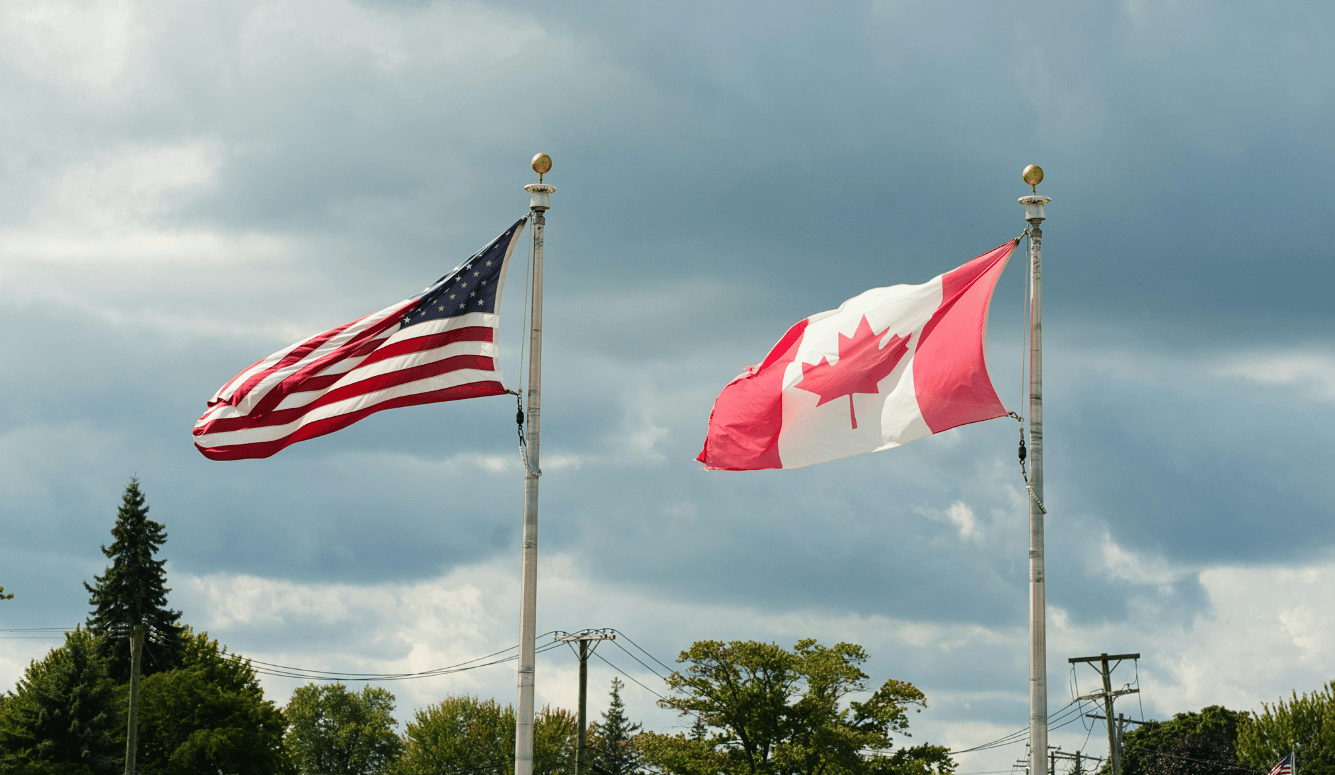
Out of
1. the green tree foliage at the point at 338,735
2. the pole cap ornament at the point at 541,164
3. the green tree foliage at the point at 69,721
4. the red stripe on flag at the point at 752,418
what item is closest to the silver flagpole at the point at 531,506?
the pole cap ornament at the point at 541,164

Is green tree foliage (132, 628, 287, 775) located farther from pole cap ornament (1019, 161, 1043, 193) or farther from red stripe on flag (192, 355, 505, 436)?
pole cap ornament (1019, 161, 1043, 193)

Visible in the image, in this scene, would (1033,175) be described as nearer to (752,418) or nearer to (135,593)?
(752,418)

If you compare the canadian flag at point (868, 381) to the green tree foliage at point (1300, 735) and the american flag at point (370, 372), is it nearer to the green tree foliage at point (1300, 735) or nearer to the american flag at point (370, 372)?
the american flag at point (370, 372)

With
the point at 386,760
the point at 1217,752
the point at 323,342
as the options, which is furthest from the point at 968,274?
the point at 386,760

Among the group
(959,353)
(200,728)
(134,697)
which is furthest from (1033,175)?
(200,728)

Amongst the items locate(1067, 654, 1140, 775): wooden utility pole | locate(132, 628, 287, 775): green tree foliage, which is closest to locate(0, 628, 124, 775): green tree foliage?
locate(132, 628, 287, 775): green tree foliage

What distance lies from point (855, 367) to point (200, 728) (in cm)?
Result: 5900

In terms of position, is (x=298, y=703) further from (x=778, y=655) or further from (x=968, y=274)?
(x=968, y=274)

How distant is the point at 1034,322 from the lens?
20.2m

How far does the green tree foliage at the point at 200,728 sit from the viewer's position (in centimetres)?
7050

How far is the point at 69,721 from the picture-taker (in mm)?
62938

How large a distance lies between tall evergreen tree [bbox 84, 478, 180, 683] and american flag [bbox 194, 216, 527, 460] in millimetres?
58510

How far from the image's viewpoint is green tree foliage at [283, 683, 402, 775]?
403 ft

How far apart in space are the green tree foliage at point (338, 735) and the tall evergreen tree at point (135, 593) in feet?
154
